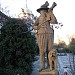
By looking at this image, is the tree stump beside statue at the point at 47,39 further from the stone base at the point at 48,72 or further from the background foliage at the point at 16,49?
the background foliage at the point at 16,49

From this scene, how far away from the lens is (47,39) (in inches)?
369

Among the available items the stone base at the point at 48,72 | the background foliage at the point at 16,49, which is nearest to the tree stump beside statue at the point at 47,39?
the stone base at the point at 48,72

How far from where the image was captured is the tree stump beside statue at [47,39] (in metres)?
9.37

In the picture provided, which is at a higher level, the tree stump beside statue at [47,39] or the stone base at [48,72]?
the tree stump beside statue at [47,39]

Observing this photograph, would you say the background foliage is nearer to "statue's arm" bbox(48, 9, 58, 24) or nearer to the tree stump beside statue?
the tree stump beside statue

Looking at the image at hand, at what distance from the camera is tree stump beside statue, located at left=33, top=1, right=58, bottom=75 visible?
9367 mm

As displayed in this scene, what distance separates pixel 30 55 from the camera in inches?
978

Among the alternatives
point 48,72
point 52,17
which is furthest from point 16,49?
point 52,17

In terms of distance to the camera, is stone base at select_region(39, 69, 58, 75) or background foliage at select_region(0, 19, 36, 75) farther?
background foliage at select_region(0, 19, 36, 75)

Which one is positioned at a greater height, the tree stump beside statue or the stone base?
the tree stump beside statue

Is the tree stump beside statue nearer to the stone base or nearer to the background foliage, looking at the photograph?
the stone base

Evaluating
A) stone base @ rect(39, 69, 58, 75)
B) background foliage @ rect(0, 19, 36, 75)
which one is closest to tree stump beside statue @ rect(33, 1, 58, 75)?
stone base @ rect(39, 69, 58, 75)

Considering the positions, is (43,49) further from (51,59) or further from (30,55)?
(30,55)

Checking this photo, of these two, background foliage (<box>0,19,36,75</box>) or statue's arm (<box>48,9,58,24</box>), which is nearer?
statue's arm (<box>48,9,58,24</box>)
